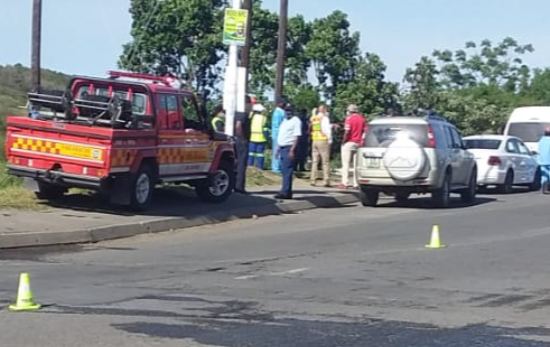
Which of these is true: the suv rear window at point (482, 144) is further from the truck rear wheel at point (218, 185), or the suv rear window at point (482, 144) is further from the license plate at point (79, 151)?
the license plate at point (79, 151)

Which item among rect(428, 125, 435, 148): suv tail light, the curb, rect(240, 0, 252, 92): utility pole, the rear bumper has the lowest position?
the curb

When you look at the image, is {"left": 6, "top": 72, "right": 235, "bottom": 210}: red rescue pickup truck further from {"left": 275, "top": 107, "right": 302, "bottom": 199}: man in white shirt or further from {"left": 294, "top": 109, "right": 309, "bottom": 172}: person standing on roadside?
{"left": 294, "top": 109, "right": 309, "bottom": 172}: person standing on roadside

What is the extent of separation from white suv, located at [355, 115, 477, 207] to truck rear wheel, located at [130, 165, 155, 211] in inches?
206

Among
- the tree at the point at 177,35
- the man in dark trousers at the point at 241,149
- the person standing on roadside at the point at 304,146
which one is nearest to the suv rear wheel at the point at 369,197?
the man in dark trousers at the point at 241,149

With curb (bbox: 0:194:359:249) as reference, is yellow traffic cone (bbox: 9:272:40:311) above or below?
above

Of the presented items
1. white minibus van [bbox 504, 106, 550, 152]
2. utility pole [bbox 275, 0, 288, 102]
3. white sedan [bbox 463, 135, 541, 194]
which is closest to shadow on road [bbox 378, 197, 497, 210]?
white sedan [bbox 463, 135, 541, 194]

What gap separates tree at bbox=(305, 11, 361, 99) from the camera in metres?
50.1

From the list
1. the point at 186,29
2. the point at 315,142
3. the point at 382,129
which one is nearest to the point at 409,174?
the point at 382,129

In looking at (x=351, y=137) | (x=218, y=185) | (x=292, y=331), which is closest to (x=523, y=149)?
(x=351, y=137)

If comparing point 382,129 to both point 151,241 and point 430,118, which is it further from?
point 151,241

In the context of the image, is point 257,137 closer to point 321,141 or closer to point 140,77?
point 321,141

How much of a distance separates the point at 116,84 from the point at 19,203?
2439mm

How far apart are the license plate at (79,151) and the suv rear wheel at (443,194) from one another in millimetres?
7741

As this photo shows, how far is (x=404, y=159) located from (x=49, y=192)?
266 inches
